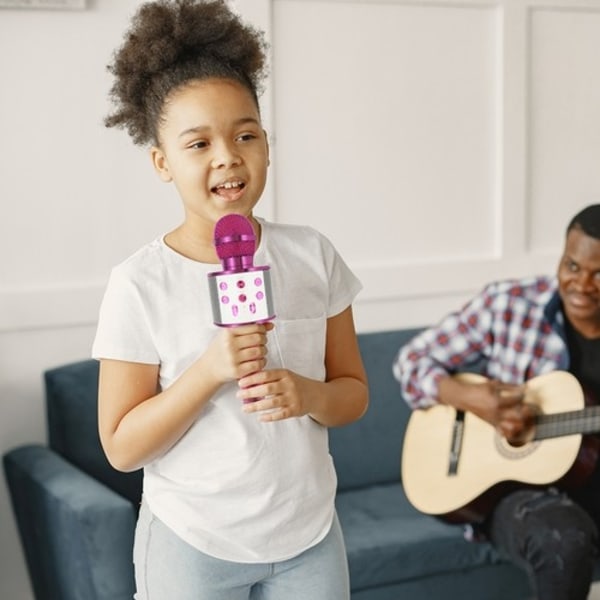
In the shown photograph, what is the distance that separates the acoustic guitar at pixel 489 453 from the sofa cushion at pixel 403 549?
5cm

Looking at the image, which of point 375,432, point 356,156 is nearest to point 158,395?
point 375,432

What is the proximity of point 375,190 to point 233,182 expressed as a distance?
219 cm

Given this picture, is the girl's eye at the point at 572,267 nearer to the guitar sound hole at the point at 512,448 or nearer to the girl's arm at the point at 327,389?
the guitar sound hole at the point at 512,448

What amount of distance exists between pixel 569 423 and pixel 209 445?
147 centimetres

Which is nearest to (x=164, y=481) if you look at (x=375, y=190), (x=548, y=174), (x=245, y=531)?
(x=245, y=531)

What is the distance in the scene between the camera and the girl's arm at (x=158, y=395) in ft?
3.96

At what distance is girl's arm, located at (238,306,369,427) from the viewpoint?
124 cm

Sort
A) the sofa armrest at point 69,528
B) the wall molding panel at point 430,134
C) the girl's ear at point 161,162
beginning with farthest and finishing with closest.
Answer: the wall molding panel at point 430,134 < the sofa armrest at point 69,528 < the girl's ear at point 161,162

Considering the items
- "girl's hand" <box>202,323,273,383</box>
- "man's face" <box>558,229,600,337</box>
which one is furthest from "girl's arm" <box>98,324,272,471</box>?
"man's face" <box>558,229,600,337</box>

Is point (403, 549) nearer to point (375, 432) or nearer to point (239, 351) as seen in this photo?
point (375, 432)

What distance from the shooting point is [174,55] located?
136 centimetres

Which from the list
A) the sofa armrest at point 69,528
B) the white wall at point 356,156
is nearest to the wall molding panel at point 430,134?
the white wall at point 356,156

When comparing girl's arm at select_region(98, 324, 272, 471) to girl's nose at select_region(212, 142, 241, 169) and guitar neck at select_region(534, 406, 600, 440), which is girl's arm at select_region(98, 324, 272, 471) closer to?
girl's nose at select_region(212, 142, 241, 169)

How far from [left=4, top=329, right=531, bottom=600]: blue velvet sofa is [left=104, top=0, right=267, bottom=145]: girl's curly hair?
1182mm
